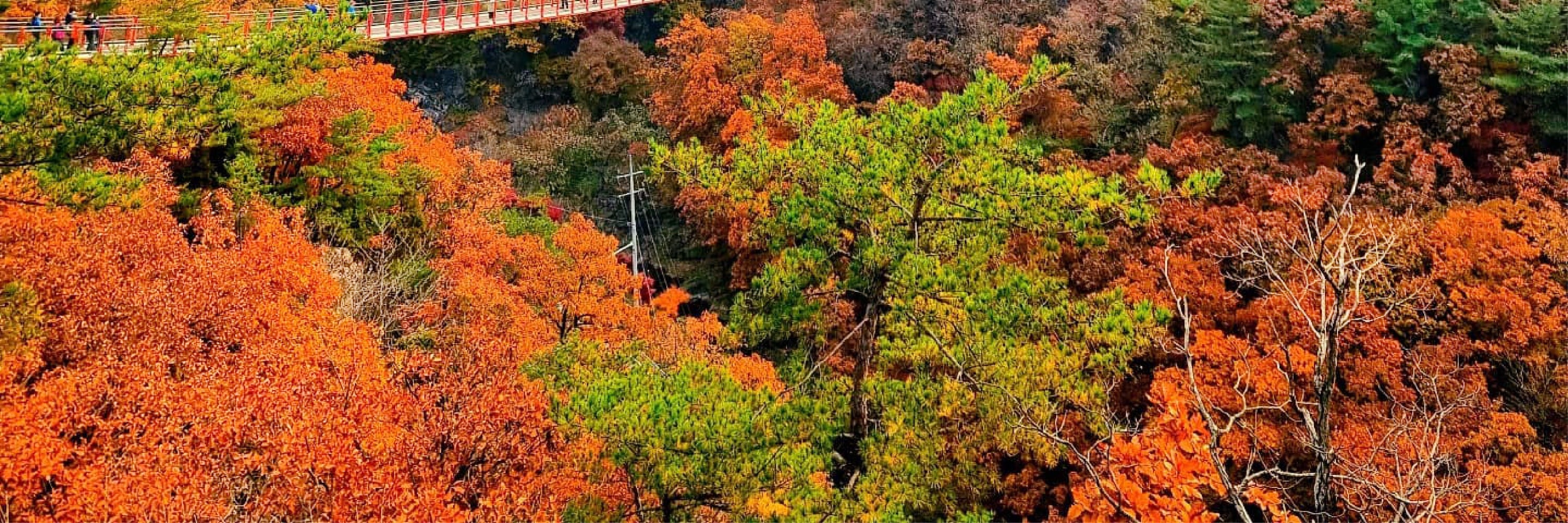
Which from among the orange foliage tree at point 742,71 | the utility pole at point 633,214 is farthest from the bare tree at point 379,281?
the orange foliage tree at point 742,71

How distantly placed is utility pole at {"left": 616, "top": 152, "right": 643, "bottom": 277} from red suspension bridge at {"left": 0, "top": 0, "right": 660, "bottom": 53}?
604cm

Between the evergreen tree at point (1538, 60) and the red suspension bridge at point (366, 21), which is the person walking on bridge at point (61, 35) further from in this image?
the evergreen tree at point (1538, 60)

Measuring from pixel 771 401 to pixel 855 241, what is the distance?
1.75 m

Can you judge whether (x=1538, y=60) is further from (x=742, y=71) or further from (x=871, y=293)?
(x=742, y=71)

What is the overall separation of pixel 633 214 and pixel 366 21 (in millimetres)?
11574

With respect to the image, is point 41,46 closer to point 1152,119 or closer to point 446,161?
point 446,161

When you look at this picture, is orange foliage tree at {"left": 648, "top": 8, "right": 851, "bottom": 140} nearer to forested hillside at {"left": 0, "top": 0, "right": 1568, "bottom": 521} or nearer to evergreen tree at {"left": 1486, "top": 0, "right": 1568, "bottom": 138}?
forested hillside at {"left": 0, "top": 0, "right": 1568, "bottom": 521}

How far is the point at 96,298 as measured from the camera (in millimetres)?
11789

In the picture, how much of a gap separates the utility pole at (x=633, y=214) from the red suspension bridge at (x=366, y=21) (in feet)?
19.8

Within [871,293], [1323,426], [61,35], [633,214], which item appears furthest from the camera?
[633,214]

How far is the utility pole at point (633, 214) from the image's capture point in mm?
26375

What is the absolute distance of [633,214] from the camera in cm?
2556

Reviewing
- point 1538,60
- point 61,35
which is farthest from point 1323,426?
point 61,35

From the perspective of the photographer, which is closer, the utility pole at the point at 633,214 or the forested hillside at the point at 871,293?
the forested hillside at the point at 871,293
